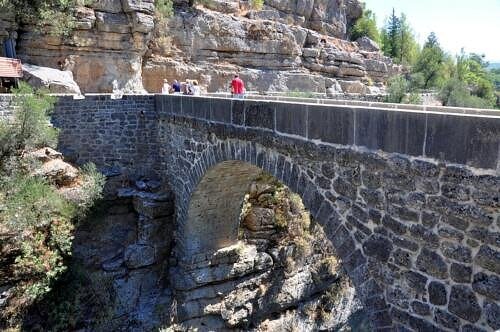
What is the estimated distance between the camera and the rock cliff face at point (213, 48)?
15.2 m

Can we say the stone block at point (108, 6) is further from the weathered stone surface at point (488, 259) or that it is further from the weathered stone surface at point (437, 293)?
the weathered stone surface at point (488, 259)

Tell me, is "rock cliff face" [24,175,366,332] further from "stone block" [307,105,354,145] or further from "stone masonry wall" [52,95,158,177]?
"stone block" [307,105,354,145]

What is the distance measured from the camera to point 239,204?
35.1ft

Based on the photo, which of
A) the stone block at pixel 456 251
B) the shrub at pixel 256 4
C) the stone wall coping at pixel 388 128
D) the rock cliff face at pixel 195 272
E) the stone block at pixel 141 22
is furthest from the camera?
the shrub at pixel 256 4

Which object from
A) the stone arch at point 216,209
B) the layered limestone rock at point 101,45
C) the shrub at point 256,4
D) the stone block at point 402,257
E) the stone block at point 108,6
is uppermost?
the shrub at point 256,4

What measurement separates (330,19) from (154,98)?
65.5 feet

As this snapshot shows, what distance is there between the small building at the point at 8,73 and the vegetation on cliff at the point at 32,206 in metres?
1.62

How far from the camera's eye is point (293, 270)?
11.5 m

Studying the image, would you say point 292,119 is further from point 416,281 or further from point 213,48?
point 213,48

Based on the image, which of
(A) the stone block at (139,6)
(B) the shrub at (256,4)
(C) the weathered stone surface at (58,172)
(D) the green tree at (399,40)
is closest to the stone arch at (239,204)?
(C) the weathered stone surface at (58,172)

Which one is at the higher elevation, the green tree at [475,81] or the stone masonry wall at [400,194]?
the green tree at [475,81]

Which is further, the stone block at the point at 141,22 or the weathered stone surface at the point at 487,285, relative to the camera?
the stone block at the point at 141,22

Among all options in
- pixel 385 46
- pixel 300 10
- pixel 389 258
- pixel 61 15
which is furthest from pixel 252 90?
pixel 385 46

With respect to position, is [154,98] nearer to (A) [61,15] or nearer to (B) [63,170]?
(B) [63,170]
